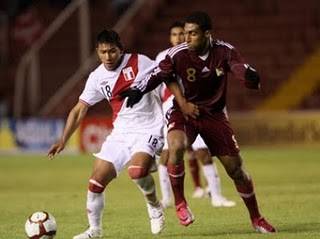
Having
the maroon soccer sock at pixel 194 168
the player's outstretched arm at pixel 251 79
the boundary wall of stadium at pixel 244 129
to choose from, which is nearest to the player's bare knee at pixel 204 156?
the maroon soccer sock at pixel 194 168

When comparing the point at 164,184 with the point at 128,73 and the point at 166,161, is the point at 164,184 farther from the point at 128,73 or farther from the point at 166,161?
the point at 128,73

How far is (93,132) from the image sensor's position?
25.5m

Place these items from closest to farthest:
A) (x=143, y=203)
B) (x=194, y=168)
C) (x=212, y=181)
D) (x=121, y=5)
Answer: (x=212, y=181) < (x=143, y=203) < (x=194, y=168) < (x=121, y=5)

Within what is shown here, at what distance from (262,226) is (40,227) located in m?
2.05

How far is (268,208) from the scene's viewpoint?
12.5 m

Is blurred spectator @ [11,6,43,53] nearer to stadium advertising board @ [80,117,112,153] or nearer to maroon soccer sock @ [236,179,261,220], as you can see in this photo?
stadium advertising board @ [80,117,112,153]

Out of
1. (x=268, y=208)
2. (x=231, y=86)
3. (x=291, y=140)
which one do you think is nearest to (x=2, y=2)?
(x=231, y=86)

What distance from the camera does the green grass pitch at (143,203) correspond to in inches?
410

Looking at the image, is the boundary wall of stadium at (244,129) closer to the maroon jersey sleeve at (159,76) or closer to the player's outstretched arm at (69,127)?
the player's outstretched arm at (69,127)

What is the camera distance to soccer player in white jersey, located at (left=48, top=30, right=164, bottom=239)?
9.86m

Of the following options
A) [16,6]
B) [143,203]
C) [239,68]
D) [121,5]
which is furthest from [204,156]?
[16,6]

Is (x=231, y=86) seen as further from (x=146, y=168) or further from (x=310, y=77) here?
(x=146, y=168)

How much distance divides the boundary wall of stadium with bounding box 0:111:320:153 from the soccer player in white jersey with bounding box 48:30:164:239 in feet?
48.0

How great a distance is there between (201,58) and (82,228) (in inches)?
90.1
